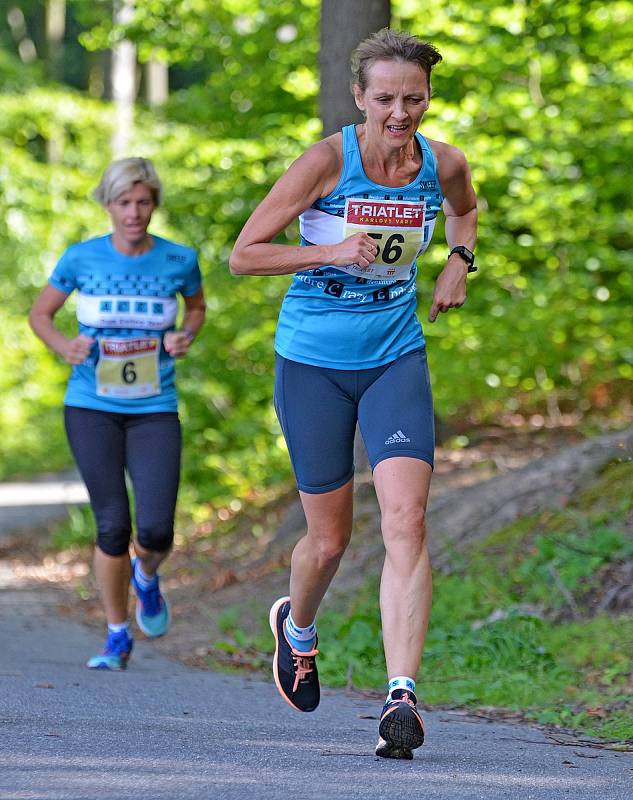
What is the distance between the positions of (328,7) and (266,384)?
4.43 meters

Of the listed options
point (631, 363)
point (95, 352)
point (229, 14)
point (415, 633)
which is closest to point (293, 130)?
point (229, 14)

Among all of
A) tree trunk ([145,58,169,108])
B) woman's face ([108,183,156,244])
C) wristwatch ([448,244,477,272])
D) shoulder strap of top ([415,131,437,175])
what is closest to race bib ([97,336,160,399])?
woman's face ([108,183,156,244])

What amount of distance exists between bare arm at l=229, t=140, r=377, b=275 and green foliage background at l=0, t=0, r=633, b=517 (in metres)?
5.93

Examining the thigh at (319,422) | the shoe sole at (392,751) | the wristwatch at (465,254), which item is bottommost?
the shoe sole at (392,751)

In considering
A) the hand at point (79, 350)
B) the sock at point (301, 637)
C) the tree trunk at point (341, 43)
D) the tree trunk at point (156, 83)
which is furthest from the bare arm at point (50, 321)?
the tree trunk at point (156, 83)

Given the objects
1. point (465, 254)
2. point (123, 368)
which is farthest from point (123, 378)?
point (465, 254)

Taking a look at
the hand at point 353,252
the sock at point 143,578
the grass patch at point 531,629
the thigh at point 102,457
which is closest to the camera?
the hand at point 353,252

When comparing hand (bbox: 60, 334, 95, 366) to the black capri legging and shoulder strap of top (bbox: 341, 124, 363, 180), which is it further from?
shoulder strap of top (bbox: 341, 124, 363, 180)

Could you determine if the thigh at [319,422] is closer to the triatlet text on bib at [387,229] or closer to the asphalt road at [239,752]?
the triatlet text on bib at [387,229]

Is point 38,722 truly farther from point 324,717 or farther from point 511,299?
point 511,299

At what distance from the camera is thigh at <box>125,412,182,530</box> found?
6859 millimetres

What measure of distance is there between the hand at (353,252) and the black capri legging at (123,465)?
2.51 m

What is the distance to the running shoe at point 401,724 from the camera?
4230 millimetres

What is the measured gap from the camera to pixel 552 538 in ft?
24.1
